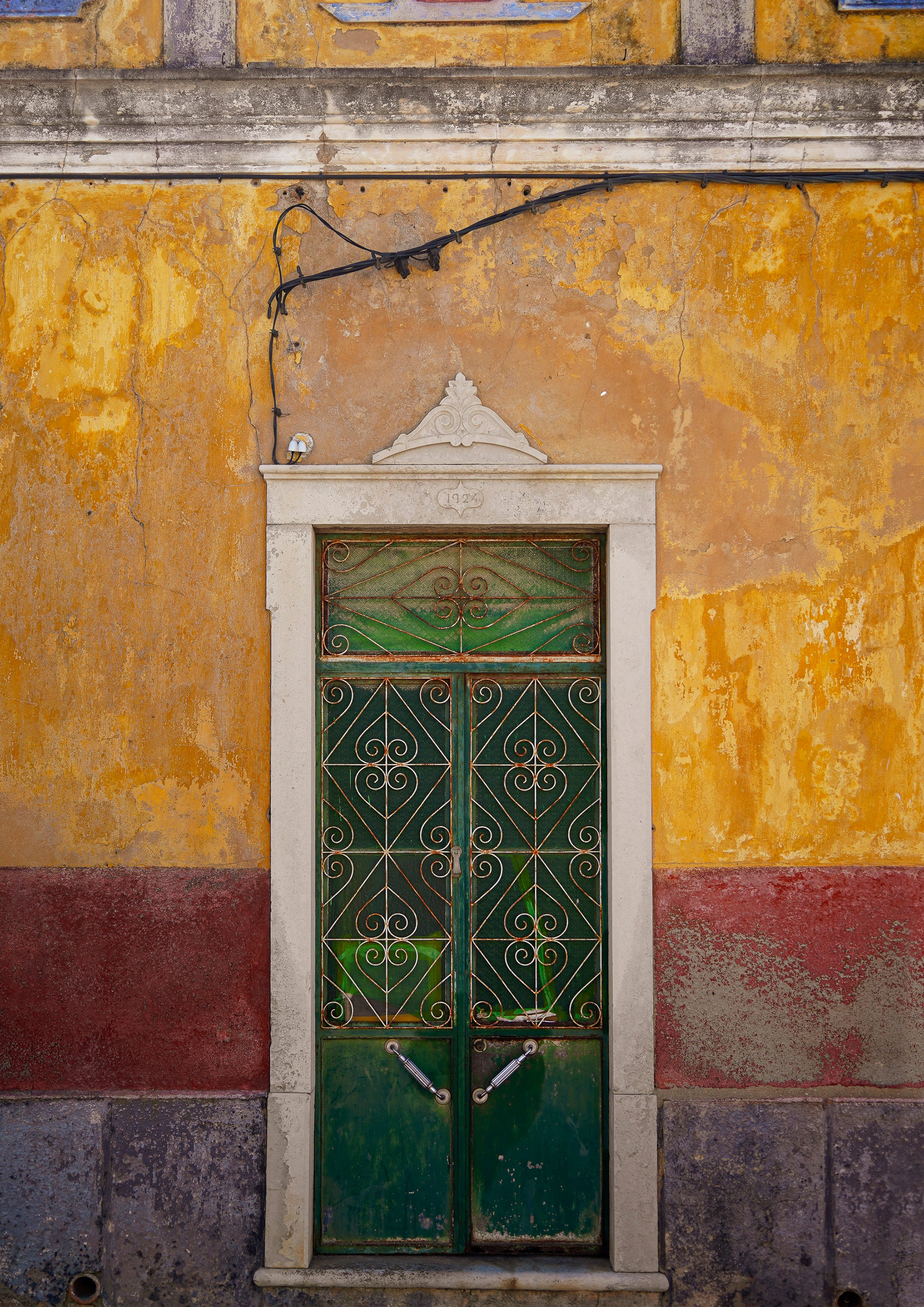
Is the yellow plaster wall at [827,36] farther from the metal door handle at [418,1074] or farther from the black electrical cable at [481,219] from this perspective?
the metal door handle at [418,1074]

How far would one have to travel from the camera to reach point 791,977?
11.8 ft

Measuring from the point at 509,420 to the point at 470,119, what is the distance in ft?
4.01

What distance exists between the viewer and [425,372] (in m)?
3.73

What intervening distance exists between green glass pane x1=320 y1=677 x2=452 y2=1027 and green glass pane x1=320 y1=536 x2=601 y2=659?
0.63 feet

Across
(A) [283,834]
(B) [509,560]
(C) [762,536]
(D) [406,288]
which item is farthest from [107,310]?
(C) [762,536]

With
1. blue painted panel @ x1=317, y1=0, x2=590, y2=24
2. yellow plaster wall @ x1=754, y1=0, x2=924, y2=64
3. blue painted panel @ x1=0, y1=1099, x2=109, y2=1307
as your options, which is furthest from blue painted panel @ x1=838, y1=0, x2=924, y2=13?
blue painted panel @ x1=0, y1=1099, x2=109, y2=1307

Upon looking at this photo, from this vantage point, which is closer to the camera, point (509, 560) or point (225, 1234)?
point (225, 1234)

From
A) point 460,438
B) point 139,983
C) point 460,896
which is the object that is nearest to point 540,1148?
point 460,896

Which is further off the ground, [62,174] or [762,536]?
[62,174]

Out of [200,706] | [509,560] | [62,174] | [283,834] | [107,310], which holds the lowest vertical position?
[283,834]

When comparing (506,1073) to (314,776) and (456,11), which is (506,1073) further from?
(456,11)

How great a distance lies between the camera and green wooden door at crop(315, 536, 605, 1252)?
3693 mm

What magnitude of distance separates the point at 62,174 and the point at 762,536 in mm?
3270

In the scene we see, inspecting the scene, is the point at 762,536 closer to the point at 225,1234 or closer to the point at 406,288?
the point at 406,288
